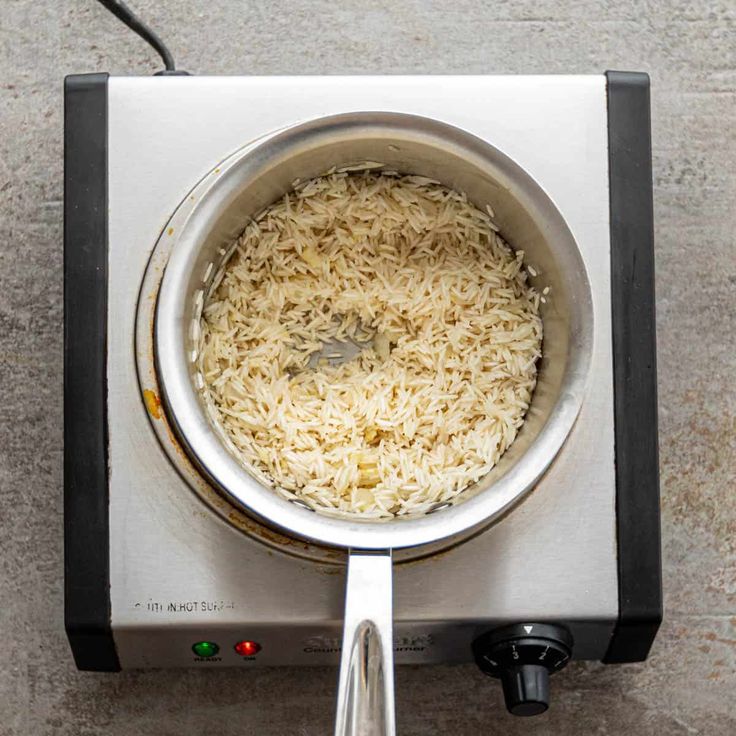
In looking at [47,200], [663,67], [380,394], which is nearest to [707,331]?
[663,67]

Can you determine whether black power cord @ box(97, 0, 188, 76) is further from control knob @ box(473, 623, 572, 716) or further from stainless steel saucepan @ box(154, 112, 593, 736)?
control knob @ box(473, 623, 572, 716)

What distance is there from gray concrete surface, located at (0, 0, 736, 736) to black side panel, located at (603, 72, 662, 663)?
19cm

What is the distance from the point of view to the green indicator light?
90 cm

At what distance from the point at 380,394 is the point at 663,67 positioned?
52 centimetres

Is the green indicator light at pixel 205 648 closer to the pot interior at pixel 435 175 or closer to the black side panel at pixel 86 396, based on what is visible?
the black side panel at pixel 86 396

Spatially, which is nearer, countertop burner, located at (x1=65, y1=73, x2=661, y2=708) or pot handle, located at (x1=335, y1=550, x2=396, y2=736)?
pot handle, located at (x1=335, y1=550, x2=396, y2=736)

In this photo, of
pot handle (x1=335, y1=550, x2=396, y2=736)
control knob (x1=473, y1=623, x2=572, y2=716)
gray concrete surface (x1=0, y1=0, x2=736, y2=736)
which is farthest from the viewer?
gray concrete surface (x1=0, y1=0, x2=736, y2=736)

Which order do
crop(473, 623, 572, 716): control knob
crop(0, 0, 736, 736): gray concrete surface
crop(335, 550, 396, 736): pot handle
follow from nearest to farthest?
crop(335, 550, 396, 736): pot handle → crop(473, 623, 572, 716): control knob → crop(0, 0, 736, 736): gray concrete surface

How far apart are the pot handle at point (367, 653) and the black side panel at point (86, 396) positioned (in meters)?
0.26

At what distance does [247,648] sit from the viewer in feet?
2.98

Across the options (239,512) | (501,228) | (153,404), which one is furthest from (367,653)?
(501,228)

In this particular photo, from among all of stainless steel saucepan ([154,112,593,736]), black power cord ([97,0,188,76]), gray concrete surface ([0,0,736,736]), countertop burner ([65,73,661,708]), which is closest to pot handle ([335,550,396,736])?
stainless steel saucepan ([154,112,593,736])

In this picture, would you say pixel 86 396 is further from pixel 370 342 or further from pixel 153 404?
pixel 370 342

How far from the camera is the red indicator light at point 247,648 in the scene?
90 centimetres
